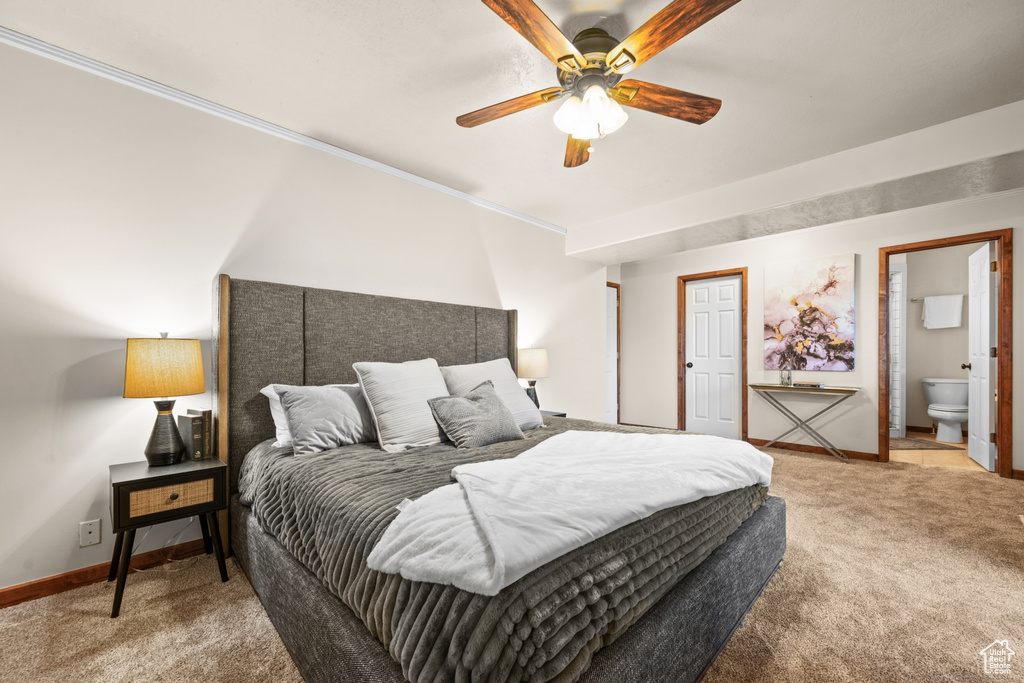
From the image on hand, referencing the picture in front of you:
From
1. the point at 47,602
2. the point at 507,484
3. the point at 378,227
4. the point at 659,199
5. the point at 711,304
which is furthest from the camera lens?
the point at 711,304

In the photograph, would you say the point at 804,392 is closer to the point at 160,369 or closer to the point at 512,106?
the point at 512,106

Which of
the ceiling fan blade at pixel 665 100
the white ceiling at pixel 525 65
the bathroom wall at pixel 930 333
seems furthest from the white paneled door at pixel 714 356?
the ceiling fan blade at pixel 665 100

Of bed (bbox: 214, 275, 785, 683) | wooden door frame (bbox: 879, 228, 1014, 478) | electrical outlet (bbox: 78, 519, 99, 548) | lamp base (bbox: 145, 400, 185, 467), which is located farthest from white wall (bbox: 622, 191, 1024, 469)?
electrical outlet (bbox: 78, 519, 99, 548)

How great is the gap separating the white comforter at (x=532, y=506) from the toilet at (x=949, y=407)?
5252mm

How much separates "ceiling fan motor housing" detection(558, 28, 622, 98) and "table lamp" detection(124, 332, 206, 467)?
6.93ft

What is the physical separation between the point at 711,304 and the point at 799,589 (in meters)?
3.81

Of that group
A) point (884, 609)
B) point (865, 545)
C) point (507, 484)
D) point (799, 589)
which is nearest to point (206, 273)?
point (507, 484)

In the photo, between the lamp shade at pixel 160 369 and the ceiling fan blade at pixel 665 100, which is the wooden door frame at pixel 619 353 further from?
the lamp shade at pixel 160 369

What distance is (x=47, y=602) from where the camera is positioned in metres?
1.85

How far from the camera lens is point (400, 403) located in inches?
87.4

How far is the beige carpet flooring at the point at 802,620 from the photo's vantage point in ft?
4.75

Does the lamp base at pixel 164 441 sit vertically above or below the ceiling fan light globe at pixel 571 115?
below

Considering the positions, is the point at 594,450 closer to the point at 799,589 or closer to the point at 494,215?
the point at 799,589

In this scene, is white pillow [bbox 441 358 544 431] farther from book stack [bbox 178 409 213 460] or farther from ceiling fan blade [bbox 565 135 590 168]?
ceiling fan blade [bbox 565 135 590 168]
